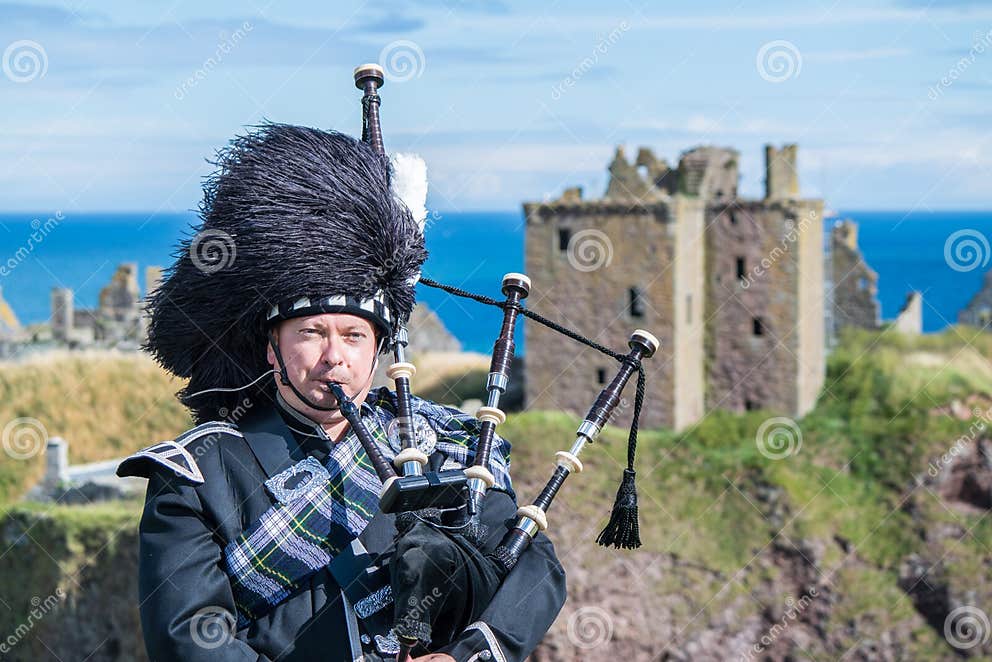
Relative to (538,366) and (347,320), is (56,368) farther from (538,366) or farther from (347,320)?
(347,320)

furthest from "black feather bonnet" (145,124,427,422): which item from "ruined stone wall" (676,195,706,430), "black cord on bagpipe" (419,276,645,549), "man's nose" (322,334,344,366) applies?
"ruined stone wall" (676,195,706,430)

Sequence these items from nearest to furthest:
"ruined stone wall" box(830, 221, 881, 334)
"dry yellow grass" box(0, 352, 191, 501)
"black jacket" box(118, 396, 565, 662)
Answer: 1. "black jacket" box(118, 396, 565, 662)
2. "dry yellow grass" box(0, 352, 191, 501)
3. "ruined stone wall" box(830, 221, 881, 334)

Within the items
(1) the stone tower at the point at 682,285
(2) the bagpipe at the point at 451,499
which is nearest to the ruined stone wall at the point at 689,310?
(1) the stone tower at the point at 682,285

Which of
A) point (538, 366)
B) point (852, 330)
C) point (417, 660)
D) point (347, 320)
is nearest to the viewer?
point (417, 660)

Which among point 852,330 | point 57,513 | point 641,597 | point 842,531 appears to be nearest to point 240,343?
point 57,513

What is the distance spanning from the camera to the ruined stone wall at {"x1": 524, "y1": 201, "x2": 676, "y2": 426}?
45.7 m

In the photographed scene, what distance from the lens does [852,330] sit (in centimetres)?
5303

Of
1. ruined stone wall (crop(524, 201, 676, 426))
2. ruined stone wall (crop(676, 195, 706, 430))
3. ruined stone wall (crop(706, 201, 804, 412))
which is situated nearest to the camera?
ruined stone wall (crop(524, 201, 676, 426))

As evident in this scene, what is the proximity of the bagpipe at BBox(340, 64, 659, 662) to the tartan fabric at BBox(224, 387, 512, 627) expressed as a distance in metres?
0.16

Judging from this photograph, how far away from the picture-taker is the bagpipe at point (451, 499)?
5.45 m

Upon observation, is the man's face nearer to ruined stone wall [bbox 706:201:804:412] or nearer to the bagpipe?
the bagpipe

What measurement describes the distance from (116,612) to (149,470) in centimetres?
3484

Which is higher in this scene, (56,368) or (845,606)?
(56,368)

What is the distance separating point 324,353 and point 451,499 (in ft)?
2.70
